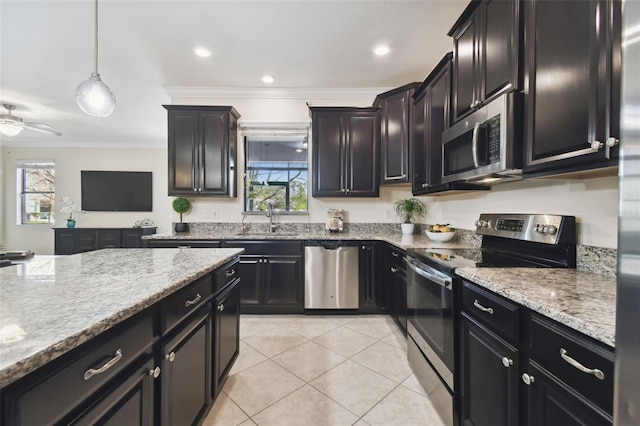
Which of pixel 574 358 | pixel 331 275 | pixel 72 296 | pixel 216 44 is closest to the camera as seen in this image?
pixel 574 358

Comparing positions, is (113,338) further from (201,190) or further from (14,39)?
(14,39)

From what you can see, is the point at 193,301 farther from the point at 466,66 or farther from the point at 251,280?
the point at 466,66

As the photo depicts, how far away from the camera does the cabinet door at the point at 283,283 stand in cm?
306

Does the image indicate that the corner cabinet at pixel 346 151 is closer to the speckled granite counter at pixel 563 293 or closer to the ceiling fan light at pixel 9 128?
the speckled granite counter at pixel 563 293

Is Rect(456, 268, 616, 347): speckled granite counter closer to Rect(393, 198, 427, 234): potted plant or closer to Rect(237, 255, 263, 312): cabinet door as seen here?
Rect(393, 198, 427, 234): potted plant

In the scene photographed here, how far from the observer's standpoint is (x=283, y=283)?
3.07 metres

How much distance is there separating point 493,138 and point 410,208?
186cm

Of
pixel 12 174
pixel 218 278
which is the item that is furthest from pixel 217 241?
pixel 12 174

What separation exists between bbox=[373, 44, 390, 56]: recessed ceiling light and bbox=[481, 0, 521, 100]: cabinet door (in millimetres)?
1180

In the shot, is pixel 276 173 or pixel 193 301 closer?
pixel 193 301

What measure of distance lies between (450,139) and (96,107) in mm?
2606

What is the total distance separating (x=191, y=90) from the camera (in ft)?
11.6

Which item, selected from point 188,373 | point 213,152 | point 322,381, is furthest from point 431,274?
point 213,152

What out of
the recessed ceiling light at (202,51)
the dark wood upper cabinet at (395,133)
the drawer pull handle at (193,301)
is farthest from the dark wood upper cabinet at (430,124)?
the recessed ceiling light at (202,51)
